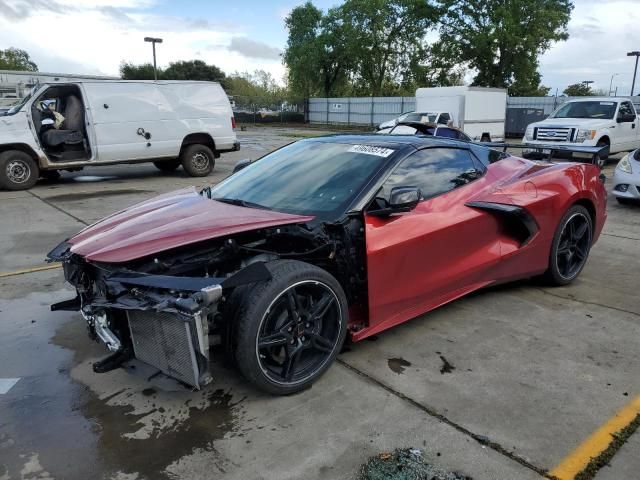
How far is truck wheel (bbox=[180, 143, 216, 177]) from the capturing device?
11.7 meters

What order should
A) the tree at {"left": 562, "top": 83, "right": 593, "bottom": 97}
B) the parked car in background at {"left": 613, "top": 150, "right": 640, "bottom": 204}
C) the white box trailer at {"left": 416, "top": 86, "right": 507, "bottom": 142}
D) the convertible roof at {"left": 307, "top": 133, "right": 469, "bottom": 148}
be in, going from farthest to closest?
1. the tree at {"left": 562, "top": 83, "right": 593, "bottom": 97}
2. the white box trailer at {"left": 416, "top": 86, "right": 507, "bottom": 142}
3. the parked car in background at {"left": 613, "top": 150, "right": 640, "bottom": 204}
4. the convertible roof at {"left": 307, "top": 133, "right": 469, "bottom": 148}

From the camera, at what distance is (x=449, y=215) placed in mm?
3574

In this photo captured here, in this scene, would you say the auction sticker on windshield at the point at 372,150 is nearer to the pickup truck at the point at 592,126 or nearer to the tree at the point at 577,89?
the pickup truck at the point at 592,126

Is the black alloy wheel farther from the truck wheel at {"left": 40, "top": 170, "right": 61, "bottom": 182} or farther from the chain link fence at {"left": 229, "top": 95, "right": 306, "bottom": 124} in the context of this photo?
the chain link fence at {"left": 229, "top": 95, "right": 306, "bottom": 124}

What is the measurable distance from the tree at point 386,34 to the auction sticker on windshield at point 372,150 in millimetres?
43678

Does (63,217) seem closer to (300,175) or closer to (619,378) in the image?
A: (300,175)

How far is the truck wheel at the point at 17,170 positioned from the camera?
9.73 meters

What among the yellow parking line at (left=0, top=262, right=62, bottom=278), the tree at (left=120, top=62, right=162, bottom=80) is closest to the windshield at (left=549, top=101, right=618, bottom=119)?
the yellow parking line at (left=0, top=262, right=62, bottom=278)

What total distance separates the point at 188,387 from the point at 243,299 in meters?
0.52

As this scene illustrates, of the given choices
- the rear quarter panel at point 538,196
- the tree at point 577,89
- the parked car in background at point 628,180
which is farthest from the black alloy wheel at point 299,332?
the tree at point 577,89

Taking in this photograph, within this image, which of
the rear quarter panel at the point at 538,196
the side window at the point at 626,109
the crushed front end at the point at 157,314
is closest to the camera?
the crushed front end at the point at 157,314

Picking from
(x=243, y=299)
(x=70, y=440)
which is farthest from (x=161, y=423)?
(x=243, y=299)

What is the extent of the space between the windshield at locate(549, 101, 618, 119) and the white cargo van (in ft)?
32.7

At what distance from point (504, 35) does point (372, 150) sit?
3908 centimetres
